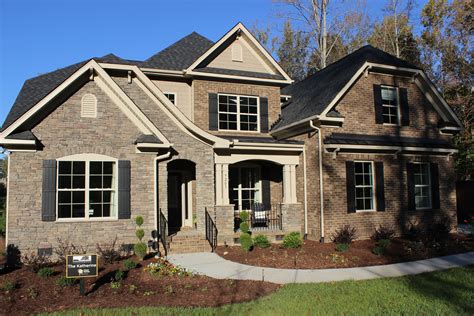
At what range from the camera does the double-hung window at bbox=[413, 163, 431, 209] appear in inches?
620

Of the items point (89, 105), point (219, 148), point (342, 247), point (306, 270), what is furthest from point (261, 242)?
point (89, 105)

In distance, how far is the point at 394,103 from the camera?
15.9 meters

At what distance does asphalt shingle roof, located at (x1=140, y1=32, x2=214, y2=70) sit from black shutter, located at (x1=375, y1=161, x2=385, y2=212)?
26.4ft

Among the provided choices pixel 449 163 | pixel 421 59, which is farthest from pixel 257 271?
pixel 421 59

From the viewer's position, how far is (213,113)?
15852 millimetres

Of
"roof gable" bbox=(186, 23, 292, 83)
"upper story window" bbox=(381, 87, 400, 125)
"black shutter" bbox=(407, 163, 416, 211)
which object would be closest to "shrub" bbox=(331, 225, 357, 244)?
"black shutter" bbox=(407, 163, 416, 211)

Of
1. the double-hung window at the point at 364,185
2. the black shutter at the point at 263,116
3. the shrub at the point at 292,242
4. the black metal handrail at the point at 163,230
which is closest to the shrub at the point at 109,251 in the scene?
the black metal handrail at the point at 163,230

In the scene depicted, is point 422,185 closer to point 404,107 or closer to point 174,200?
point 404,107

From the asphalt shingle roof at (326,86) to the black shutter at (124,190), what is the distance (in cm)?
656

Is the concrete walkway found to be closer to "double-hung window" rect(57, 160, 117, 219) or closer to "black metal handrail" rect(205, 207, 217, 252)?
"black metal handrail" rect(205, 207, 217, 252)

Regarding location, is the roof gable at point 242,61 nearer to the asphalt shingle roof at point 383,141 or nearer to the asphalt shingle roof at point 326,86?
the asphalt shingle roof at point 326,86

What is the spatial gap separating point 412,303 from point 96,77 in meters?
10.1

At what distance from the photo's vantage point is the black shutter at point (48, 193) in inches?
435

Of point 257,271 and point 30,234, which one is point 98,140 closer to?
point 30,234
